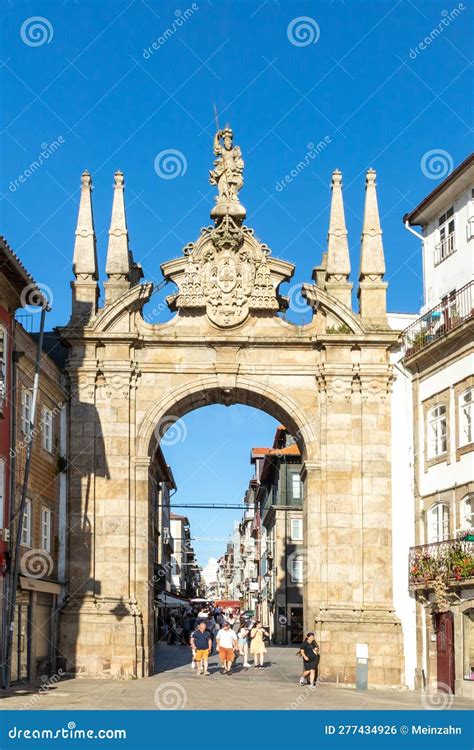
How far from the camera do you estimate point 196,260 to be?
34062mm

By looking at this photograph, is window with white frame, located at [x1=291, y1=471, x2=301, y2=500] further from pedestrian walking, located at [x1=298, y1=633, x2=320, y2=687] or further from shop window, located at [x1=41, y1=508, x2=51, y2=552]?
pedestrian walking, located at [x1=298, y1=633, x2=320, y2=687]

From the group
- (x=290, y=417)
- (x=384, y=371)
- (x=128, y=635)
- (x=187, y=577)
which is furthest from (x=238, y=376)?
(x=187, y=577)

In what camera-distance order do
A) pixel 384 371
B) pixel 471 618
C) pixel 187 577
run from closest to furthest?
pixel 471 618 → pixel 384 371 → pixel 187 577

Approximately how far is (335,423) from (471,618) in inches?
284

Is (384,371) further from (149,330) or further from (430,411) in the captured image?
(149,330)

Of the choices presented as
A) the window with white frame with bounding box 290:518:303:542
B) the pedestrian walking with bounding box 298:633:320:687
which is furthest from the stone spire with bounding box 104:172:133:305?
the window with white frame with bounding box 290:518:303:542

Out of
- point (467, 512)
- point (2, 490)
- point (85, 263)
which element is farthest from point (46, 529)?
point (467, 512)

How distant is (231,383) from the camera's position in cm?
3384

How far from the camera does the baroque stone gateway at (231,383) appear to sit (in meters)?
33.0

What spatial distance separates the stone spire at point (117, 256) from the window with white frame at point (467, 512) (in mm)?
11640

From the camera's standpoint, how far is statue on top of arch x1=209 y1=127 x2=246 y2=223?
3425 cm

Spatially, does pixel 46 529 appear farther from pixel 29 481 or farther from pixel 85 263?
pixel 85 263

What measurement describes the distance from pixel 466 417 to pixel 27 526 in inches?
463

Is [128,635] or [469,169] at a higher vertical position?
[469,169]
